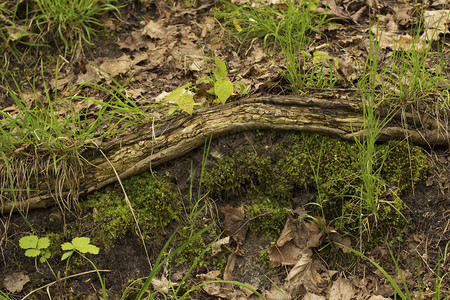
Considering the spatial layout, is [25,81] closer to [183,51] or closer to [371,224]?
[183,51]

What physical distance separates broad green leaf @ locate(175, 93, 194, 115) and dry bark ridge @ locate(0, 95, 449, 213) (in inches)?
4.7

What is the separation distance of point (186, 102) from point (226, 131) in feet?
1.10

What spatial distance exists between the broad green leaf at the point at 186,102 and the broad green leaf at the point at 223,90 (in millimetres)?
194

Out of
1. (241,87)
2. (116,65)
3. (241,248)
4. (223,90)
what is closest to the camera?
(241,248)

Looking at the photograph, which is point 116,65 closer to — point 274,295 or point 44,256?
point 44,256

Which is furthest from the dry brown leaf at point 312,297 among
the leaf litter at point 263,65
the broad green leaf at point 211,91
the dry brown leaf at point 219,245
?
the broad green leaf at point 211,91

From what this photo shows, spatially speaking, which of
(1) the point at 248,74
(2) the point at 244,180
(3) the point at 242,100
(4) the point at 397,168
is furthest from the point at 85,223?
(4) the point at 397,168

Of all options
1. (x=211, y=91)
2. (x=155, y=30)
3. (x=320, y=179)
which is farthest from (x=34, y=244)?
(x=155, y=30)

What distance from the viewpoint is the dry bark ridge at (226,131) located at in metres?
2.74

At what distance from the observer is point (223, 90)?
2.77 m

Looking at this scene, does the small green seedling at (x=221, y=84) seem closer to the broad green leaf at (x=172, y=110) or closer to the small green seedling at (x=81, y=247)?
the broad green leaf at (x=172, y=110)

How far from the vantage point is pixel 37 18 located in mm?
3725

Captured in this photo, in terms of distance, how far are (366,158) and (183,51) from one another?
195cm

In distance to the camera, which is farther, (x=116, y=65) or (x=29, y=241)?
(x=116, y=65)
